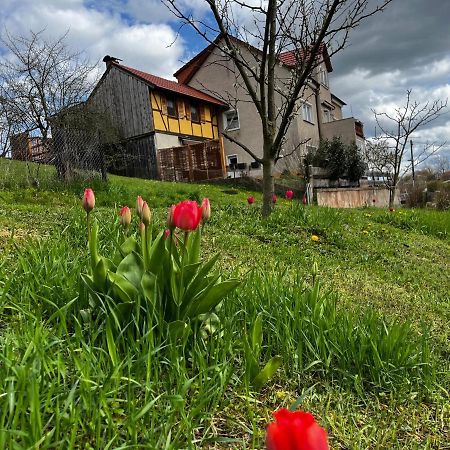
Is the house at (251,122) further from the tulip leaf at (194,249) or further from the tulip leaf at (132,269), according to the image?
the tulip leaf at (132,269)

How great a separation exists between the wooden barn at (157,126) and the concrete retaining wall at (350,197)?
8.13 m

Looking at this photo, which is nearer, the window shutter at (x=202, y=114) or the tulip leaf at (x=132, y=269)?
the tulip leaf at (x=132, y=269)

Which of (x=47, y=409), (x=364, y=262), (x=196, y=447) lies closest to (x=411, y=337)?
(x=196, y=447)

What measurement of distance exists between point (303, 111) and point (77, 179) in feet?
69.3

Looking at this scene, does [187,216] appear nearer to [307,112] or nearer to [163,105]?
[163,105]

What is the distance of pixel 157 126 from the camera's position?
24.2 metres

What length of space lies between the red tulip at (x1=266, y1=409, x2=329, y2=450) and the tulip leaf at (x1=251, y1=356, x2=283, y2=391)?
1.00 metres

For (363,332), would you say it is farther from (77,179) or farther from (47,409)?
(77,179)

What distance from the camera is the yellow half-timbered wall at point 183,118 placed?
966 inches

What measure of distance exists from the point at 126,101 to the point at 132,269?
25.3 metres

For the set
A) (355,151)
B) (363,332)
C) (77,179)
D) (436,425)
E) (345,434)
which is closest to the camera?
(345,434)

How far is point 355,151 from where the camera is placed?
2403 centimetres

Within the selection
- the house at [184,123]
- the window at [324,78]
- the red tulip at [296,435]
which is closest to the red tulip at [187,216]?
the red tulip at [296,435]

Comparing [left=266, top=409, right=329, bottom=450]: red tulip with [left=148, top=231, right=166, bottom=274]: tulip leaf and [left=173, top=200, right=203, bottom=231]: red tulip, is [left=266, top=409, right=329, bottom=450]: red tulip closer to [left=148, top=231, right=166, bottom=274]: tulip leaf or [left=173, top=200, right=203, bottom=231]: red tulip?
[left=173, top=200, right=203, bottom=231]: red tulip
